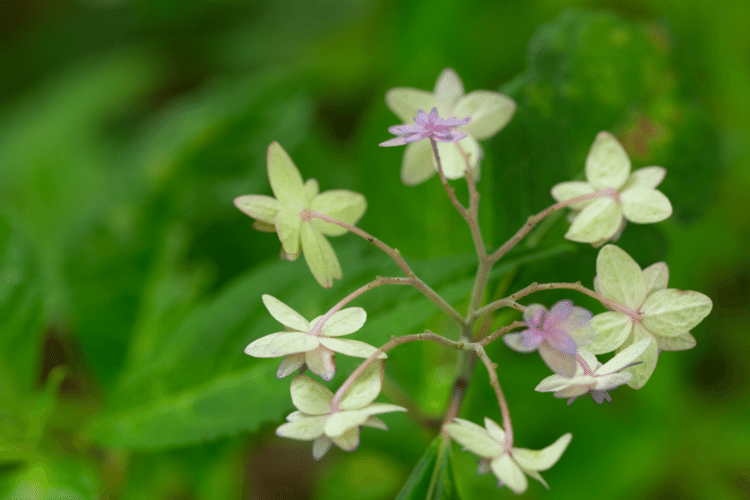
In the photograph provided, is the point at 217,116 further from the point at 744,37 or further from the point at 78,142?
the point at 744,37

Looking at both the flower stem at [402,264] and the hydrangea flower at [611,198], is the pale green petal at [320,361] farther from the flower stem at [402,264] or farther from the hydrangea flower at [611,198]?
the hydrangea flower at [611,198]

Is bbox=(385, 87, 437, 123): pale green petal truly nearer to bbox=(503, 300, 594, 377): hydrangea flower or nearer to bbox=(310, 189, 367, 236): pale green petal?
bbox=(310, 189, 367, 236): pale green petal

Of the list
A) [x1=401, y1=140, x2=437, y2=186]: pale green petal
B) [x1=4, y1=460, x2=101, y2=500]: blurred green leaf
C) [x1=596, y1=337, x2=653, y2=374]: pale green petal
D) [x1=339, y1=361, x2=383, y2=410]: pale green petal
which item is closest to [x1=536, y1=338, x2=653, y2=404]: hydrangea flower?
[x1=596, y1=337, x2=653, y2=374]: pale green petal

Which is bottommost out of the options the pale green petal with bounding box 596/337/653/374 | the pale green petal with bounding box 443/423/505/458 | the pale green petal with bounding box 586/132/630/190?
the pale green petal with bounding box 443/423/505/458

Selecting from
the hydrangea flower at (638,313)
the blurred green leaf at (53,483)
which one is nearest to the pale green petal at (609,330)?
the hydrangea flower at (638,313)

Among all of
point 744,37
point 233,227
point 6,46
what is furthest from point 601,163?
point 6,46
